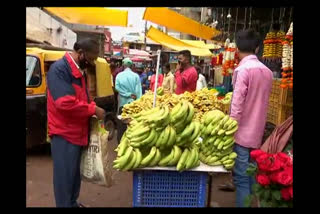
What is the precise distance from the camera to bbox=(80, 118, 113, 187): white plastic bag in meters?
3.38

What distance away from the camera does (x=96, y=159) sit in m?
3.39

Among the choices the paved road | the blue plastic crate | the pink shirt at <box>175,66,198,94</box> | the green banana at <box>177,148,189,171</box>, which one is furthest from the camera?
the pink shirt at <box>175,66,198,94</box>

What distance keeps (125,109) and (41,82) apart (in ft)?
6.85

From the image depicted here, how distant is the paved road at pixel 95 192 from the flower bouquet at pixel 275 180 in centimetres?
221

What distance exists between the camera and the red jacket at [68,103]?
3.14 m

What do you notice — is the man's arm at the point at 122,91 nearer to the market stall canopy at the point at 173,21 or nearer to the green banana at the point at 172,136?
the market stall canopy at the point at 173,21

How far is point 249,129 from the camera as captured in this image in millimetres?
3355

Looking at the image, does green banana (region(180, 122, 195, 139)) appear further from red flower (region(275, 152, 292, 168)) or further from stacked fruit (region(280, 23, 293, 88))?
stacked fruit (region(280, 23, 293, 88))

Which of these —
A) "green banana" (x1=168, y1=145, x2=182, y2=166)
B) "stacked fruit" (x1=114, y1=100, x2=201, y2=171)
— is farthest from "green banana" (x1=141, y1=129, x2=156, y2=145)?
"green banana" (x1=168, y1=145, x2=182, y2=166)

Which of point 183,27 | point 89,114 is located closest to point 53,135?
point 89,114

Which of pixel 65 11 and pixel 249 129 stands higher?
pixel 65 11

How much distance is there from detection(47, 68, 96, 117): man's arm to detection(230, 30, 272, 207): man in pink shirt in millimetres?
1510

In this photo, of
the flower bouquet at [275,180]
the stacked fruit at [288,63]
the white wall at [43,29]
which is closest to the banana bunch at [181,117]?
the flower bouquet at [275,180]

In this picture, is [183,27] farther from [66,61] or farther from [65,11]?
[66,61]
